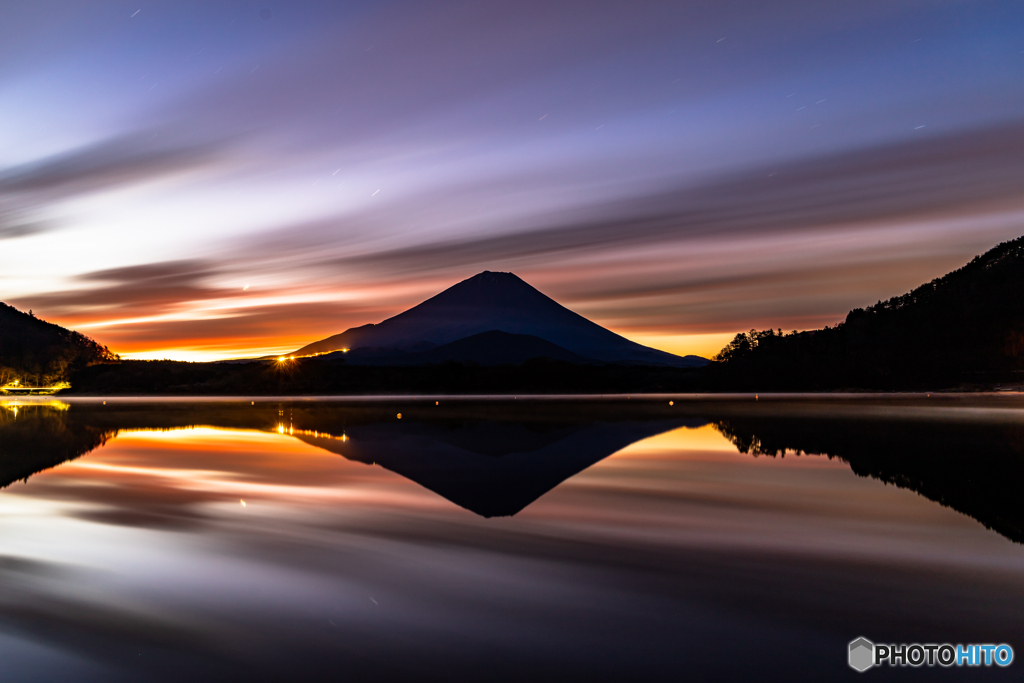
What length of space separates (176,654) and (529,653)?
8.76ft

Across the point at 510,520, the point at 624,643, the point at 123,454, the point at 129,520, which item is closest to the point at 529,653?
the point at 624,643

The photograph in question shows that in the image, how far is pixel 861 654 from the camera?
18.0ft

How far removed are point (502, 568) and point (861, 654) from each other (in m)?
3.65

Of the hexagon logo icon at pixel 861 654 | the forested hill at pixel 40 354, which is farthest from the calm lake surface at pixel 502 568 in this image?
the forested hill at pixel 40 354

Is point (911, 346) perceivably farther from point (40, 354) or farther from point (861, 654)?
point (40, 354)

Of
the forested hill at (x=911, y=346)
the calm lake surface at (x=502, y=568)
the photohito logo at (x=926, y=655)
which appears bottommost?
the photohito logo at (x=926, y=655)

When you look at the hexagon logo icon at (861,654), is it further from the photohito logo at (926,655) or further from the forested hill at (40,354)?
the forested hill at (40,354)

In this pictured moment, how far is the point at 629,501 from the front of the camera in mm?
11984

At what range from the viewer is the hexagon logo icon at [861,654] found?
5.30 meters

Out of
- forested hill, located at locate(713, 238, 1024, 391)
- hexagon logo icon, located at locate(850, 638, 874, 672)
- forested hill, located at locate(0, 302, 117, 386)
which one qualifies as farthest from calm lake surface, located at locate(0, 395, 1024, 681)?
forested hill, located at locate(0, 302, 117, 386)

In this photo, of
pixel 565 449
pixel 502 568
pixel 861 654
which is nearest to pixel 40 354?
pixel 565 449

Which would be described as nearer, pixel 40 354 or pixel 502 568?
pixel 502 568

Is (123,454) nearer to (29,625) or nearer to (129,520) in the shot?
(129,520)

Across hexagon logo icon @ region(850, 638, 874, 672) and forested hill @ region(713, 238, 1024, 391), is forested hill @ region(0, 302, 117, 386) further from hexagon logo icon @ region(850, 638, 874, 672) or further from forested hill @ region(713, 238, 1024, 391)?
hexagon logo icon @ region(850, 638, 874, 672)
